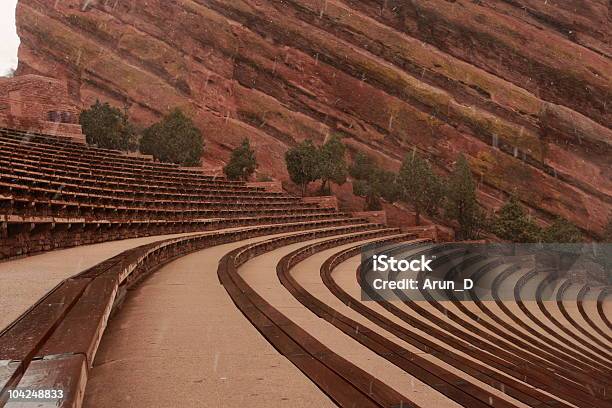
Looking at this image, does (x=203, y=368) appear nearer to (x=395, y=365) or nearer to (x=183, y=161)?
(x=395, y=365)

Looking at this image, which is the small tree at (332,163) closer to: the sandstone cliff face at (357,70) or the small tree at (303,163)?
Answer: the small tree at (303,163)

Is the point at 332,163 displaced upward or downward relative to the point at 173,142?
upward

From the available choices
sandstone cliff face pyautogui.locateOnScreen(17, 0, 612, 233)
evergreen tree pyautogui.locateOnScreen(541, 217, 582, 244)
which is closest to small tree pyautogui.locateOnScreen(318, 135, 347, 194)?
sandstone cliff face pyautogui.locateOnScreen(17, 0, 612, 233)

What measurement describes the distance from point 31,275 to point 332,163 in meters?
30.8

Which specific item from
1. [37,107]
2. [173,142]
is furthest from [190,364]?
[173,142]

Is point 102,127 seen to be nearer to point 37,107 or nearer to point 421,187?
point 37,107

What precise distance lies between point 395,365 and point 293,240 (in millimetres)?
12676

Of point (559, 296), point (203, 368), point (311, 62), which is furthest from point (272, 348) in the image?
point (311, 62)

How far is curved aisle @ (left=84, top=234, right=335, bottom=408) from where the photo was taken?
8.09 feet

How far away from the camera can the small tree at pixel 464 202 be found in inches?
1289

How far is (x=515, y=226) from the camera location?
28312mm

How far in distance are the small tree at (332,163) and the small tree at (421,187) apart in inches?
199

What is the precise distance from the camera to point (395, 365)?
3.55 metres

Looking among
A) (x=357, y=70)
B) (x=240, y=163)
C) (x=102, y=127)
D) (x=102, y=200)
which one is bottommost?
(x=102, y=200)
